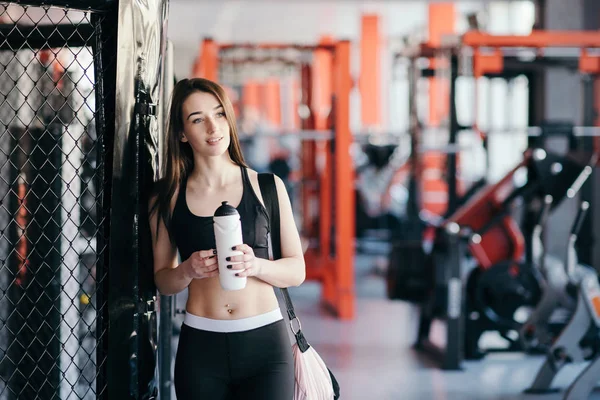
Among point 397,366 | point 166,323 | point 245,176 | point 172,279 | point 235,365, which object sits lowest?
point 397,366

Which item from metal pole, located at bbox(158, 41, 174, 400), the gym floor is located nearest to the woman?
metal pole, located at bbox(158, 41, 174, 400)

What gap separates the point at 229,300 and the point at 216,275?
0.27 feet

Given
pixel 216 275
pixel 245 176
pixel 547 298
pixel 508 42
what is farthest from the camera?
pixel 508 42

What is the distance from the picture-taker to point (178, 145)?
1.91 meters

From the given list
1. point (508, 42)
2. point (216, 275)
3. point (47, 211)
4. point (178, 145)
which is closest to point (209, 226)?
point (216, 275)

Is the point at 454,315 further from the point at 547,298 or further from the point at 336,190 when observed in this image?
the point at 336,190

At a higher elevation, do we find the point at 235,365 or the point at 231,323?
the point at 231,323

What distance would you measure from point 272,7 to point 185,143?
1134cm

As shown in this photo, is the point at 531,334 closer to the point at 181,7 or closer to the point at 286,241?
the point at 286,241

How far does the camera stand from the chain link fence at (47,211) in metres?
1.92

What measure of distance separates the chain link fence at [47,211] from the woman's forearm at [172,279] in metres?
0.14

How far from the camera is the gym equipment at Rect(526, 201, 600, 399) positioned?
153 inches

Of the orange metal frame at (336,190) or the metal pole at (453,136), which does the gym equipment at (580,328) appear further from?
the orange metal frame at (336,190)

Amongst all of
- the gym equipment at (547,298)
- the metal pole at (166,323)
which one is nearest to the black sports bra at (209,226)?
the metal pole at (166,323)
